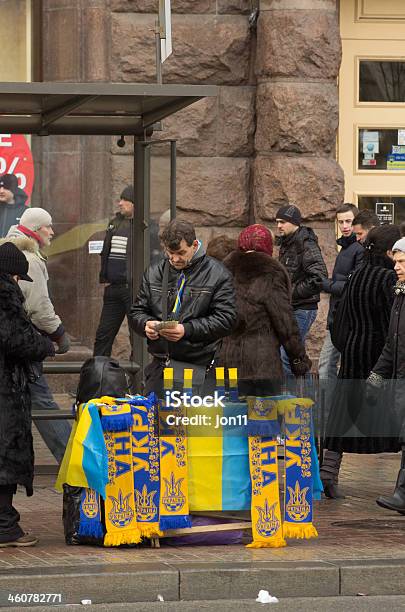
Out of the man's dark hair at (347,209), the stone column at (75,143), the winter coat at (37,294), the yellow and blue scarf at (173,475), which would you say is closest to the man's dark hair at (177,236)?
the yellow and blue scarf at (173,475)

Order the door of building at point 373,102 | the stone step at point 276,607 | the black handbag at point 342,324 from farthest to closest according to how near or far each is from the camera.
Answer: the door of building at point 373,102 < the black handbag at point 342,324 < the stone step at point 276,607

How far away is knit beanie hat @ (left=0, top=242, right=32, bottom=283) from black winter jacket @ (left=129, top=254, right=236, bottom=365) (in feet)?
3.71

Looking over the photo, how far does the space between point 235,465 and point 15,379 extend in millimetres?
1317

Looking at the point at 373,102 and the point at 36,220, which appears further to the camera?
the point at 373,102

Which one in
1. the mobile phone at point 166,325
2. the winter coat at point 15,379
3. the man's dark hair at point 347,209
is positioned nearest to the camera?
the winter coat at point 15,379

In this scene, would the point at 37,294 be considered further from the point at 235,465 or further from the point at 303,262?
the point at 303,262

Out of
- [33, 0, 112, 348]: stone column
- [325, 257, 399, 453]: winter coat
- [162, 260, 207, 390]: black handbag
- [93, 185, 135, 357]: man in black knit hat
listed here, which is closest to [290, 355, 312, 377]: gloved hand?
[325, 257, 399, 453]: winter coat

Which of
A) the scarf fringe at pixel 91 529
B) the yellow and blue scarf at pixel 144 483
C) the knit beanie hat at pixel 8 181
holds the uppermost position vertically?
the knit beanie hat at pixel 8 181

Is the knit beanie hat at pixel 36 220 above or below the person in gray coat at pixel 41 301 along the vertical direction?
above

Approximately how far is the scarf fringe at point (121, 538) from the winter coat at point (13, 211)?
4.83 m

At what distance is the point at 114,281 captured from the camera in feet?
42.8

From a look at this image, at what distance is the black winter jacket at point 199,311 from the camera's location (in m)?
9.45

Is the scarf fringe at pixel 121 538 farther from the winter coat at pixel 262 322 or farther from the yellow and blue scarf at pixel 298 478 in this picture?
the winter coat at pixel 262 322

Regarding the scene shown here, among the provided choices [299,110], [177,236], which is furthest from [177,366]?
[299,110]
